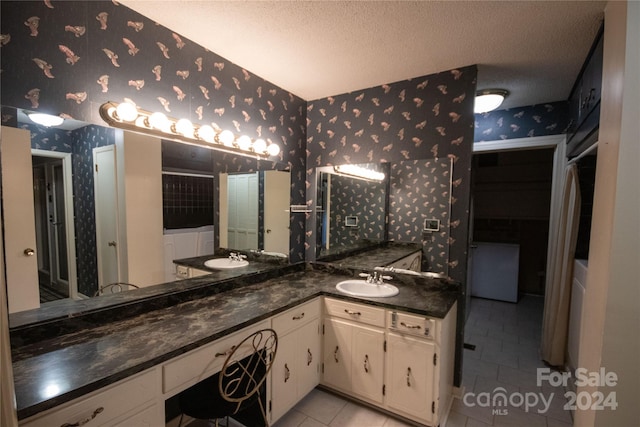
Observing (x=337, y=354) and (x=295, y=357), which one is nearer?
(x=295, y=357)

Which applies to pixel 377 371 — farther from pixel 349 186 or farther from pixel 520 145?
pixel 520 145

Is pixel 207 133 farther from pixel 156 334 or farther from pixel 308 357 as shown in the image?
pixel 308 357

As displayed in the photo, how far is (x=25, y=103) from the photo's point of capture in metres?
1.20

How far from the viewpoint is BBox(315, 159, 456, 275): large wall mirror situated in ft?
7.14

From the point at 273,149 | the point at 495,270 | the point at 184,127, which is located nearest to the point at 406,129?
the point at 273,149

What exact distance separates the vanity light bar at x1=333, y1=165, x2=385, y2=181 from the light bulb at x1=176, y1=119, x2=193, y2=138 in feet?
4.26

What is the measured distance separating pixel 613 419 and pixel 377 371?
45.2 inches

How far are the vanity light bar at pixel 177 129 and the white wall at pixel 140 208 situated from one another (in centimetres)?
6

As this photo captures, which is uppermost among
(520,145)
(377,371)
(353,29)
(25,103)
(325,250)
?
(353,29)

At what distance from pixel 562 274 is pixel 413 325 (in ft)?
4.99

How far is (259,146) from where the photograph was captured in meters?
2.22

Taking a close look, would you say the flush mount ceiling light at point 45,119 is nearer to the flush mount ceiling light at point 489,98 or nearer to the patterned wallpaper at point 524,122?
the flush mount ceiling light at point 489,98

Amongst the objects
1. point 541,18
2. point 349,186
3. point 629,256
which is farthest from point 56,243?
point 541,18

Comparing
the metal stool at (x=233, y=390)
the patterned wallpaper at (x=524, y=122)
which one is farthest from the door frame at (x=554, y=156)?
the metal stool at (x=233, y=390)
